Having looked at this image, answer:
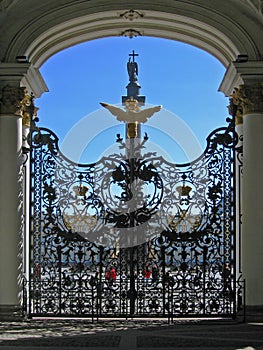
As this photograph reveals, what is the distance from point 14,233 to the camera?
584 inches

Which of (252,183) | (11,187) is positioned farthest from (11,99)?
(252,183)

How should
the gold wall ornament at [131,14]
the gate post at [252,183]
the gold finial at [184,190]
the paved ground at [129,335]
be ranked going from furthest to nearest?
the gold wall ornament at [131,14]
the gold finial at [184,190]
the gate post at [252,183]
the paved ground at [129,335]

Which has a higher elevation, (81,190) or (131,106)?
(131,106)

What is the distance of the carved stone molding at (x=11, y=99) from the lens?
1497 centimetres

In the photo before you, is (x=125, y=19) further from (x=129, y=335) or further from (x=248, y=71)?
(x=129, y=335)

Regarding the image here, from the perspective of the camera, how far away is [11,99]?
1499cm

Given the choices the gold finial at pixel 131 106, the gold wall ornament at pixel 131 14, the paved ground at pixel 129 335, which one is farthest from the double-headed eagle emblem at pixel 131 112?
the paved ground at pixel 129 335

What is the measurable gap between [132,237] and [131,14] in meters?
4.59

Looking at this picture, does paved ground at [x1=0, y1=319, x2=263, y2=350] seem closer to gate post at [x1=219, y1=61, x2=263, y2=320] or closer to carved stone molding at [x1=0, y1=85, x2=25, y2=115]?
gate post at [x1=219, y1=61, x2=263, y2=320]

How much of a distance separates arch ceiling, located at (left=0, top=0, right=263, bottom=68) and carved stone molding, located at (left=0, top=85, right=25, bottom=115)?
Result: 0.61 metres

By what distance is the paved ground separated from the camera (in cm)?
1154

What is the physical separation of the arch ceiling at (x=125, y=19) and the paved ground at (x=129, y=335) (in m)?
5.23

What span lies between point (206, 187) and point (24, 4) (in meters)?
5.17

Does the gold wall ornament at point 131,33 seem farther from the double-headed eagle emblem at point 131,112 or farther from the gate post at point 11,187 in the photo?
the gate post at point 11,187
